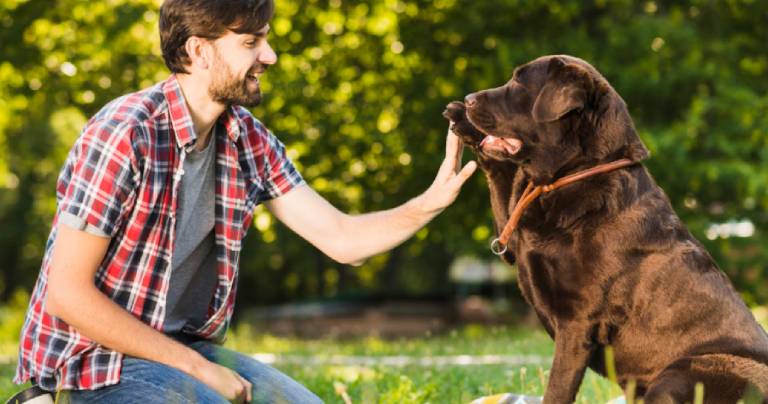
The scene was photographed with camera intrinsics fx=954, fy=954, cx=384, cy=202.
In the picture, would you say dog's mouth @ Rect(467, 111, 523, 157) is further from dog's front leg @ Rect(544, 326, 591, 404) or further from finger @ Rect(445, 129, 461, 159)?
dog's front leg @ Rect(544, 326, 591, 404)

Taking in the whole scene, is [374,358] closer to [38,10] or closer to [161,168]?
[161,168]

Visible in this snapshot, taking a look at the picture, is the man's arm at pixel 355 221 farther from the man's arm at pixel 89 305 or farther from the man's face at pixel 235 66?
the man's arm at pixel 89 305

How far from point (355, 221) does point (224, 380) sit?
107 cm

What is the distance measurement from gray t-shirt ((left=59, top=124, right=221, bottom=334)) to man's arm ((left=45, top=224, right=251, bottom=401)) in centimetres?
39

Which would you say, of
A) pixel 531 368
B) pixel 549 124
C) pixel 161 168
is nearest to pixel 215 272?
pixel 161 168

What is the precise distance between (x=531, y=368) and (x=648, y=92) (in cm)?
757

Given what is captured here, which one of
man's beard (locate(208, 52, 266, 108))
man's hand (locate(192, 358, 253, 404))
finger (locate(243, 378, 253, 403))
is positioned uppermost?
man's beard (locate(208, 52, 266, 108))

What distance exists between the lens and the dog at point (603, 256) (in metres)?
3.39

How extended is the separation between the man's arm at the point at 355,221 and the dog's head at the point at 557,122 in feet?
1.60

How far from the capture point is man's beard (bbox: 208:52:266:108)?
380 centimetres

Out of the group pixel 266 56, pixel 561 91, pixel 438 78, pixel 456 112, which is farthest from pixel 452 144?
pixel 438 78

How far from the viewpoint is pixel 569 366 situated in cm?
338

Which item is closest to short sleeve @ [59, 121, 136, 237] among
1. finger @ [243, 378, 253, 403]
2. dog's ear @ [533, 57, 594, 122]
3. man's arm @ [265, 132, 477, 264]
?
finger @ [243, 378, 253, 403]

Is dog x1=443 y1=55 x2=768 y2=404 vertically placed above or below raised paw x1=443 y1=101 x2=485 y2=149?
below
